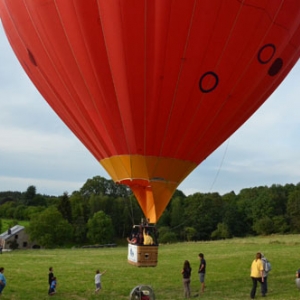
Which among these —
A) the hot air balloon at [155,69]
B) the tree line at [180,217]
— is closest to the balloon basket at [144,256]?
the hot air balloon at [155,69]

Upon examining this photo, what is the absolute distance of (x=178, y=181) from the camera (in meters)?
9.02

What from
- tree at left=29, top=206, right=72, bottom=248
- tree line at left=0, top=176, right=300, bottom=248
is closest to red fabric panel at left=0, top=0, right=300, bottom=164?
tree line at left=0, top=176, right=300, bottom=248

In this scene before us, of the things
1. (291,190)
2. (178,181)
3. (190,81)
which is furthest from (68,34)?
(291,190)

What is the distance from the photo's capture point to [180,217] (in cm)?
6450

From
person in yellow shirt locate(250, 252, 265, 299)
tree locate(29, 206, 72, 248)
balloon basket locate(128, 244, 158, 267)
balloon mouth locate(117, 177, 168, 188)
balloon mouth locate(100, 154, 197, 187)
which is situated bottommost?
person in yellow shirt locate(250, 252, 265, 299)

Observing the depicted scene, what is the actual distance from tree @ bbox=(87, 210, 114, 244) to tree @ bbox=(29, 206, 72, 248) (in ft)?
9.67

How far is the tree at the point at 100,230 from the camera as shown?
5294cm

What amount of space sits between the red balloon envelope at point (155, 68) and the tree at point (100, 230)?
147ft

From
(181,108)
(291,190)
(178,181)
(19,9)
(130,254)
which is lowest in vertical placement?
(130,254)

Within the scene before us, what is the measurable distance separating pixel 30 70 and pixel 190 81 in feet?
13.0

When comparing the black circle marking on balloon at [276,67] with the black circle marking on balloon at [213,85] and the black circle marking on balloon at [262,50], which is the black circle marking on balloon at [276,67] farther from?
the black circle marking on balloon at [213,85]

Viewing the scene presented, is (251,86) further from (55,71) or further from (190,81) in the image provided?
(55,71)

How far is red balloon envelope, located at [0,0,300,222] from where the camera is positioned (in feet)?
25.8

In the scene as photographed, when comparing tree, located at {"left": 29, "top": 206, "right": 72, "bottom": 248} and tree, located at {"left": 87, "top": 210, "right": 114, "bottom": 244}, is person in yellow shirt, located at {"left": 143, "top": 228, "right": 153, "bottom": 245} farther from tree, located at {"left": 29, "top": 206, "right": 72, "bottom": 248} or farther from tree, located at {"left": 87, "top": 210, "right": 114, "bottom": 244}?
tree, located at {"left": 87, "top": 210, "right": 114, "bottom": 244}
